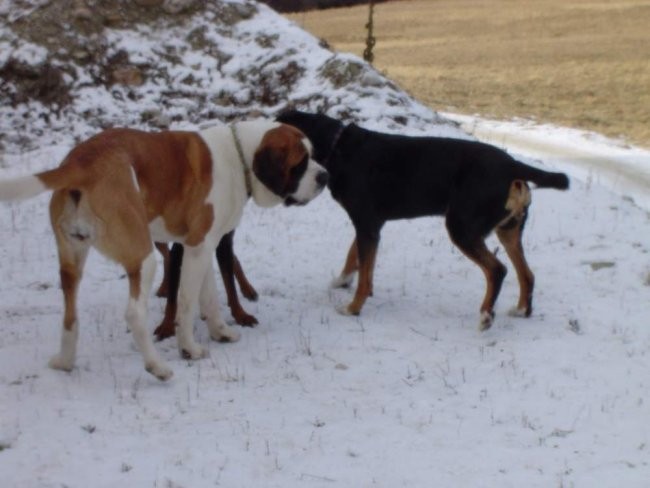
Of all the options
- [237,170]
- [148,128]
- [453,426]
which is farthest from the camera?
[148,128]

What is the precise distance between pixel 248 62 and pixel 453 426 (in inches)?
401

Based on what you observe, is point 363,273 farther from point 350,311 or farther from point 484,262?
point 484,262

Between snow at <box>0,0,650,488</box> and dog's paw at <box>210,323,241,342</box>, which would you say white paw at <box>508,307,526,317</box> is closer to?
snow at <box>0,0,650,488</box>

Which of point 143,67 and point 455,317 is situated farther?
point 143,67

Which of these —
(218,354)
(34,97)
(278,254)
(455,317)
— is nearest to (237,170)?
(218,354)

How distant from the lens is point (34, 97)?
13.4m

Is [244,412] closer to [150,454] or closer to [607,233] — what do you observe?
[150,454]

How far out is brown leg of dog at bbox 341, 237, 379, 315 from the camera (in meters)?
6.83

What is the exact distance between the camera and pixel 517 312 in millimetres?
6785

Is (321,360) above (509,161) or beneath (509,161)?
beneath

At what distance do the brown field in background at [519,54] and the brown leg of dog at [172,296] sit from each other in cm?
1203

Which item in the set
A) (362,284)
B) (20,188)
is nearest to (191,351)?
(362,284)

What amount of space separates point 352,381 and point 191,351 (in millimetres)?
1050

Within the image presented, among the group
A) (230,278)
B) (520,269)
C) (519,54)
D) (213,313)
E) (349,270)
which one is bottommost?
(519,54)
